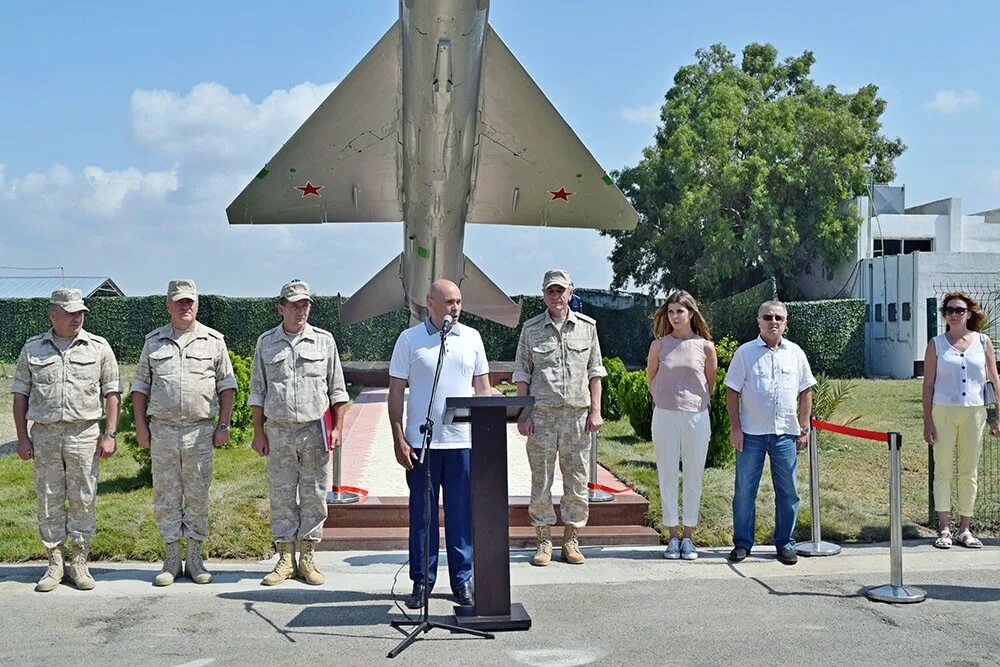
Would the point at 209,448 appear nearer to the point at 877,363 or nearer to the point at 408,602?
the point at 408,602

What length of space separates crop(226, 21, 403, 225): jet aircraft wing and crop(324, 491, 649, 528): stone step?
5.28m

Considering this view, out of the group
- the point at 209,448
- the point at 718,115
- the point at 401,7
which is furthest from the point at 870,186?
the point at 209,448

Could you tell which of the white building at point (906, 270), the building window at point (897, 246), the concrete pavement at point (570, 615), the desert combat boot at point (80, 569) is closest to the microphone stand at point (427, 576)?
the concrete pavement at point (570, 615)

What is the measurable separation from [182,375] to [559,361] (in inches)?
93.0

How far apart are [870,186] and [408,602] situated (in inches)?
1103

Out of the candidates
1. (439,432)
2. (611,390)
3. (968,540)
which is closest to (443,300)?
(439,432)

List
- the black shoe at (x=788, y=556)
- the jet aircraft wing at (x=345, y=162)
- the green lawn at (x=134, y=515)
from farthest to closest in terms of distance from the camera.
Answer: the jet aircraft wing at (x=345, y=162)
the green lawn at (x=134, y=515)
the black shoe at (x=788, y=556)

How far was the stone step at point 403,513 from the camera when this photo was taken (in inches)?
268

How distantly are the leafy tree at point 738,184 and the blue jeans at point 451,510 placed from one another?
24.5 meters

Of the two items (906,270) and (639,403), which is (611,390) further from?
(906,270)

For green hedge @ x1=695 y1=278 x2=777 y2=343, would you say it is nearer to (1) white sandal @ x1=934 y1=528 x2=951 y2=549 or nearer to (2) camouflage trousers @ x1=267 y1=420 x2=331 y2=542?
(1) white sandal @ x1=934 y1=528 x2=951 y2=549

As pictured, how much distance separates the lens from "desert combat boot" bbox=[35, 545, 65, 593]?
539 cm

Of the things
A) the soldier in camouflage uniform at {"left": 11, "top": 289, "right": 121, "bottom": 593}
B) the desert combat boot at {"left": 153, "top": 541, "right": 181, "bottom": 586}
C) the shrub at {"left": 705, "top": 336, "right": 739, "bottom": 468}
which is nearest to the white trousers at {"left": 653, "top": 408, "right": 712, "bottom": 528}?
the shrub at {"left": 705, "top": 336, "right": 739, "bottom": 468}

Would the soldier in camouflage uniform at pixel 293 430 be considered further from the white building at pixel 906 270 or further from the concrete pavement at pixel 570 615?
the white building at pixel 906 270
